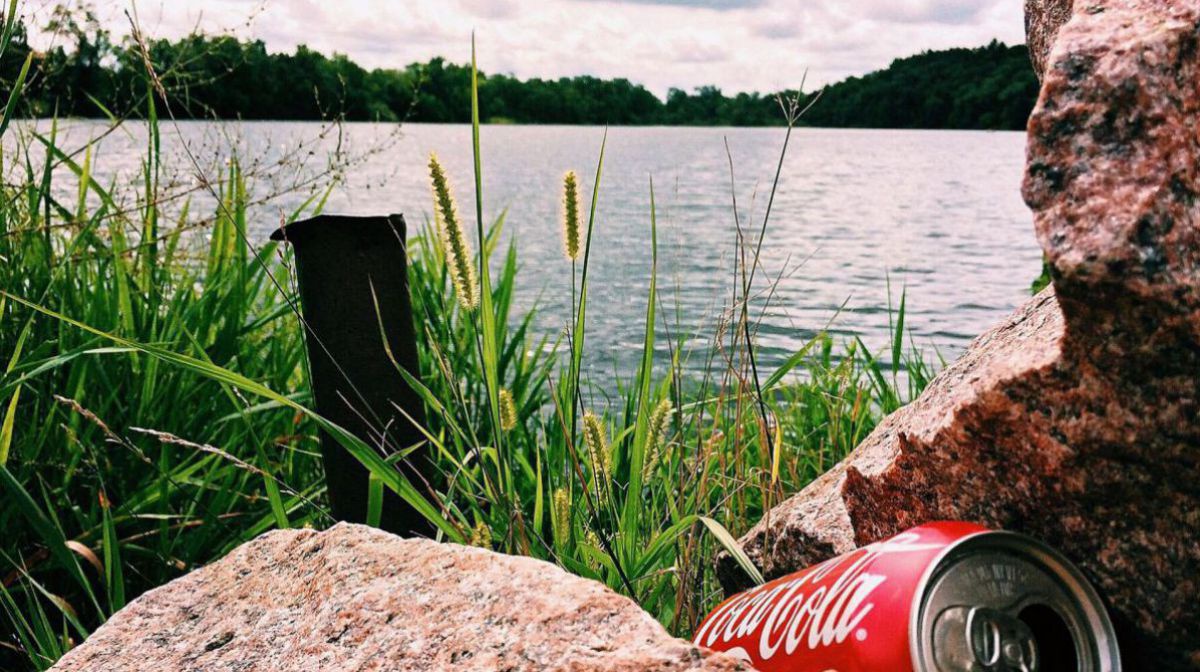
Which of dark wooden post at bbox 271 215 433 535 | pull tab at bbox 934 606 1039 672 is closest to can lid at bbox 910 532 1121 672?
pull tab at bbox 934 606 1039 672

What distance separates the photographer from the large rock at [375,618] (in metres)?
1.22

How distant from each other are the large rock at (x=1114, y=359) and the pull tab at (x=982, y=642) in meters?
0.29

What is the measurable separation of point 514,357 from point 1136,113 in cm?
273

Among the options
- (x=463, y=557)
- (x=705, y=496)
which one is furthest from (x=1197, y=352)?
(x=705, y=496)

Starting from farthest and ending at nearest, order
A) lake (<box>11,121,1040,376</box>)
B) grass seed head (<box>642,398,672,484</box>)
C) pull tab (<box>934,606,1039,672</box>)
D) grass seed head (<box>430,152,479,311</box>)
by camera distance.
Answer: lake (<box>11,121,1040,376</box>) < grass seed head (<box>642,398,672,484</box>) < grass seed head (<box>430,152,479,311</box>) < pull tab (<box>934,606,1039,672</box>)

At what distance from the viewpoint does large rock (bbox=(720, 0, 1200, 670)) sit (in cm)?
123

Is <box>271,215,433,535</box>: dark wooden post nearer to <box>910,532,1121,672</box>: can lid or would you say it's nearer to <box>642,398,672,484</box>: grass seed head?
<box>642,398,672,484</box>: grass seed head

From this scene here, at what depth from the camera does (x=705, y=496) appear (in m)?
2.20

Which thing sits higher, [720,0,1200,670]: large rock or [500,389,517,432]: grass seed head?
[720,0,1200,670]: large rock

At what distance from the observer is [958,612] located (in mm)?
1162

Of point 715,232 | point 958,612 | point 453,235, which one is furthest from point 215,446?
point 715,232

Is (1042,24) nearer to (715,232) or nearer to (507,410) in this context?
(507,410)

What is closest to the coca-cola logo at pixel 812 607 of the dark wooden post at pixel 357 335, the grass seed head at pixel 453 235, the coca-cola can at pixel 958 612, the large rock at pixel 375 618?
the coca-cola can at pixel 958 612

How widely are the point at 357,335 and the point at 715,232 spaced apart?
1614 cm
